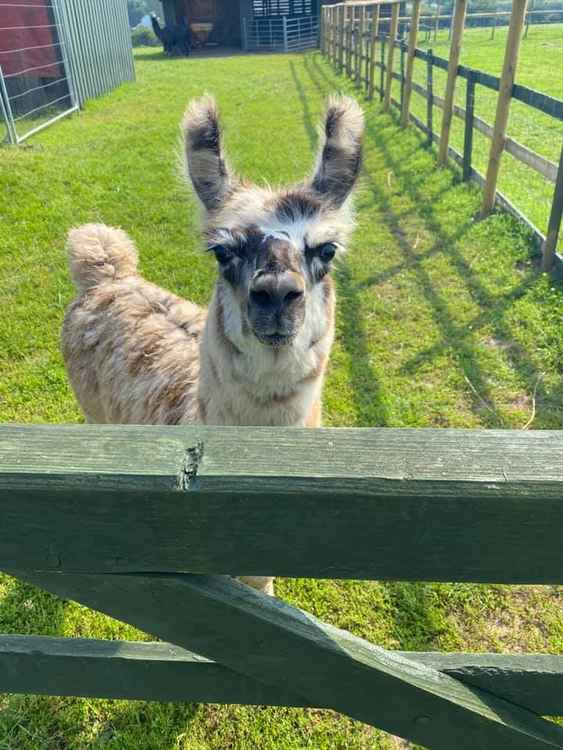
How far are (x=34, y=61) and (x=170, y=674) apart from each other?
1362cm

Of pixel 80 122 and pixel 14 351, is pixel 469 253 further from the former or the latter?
pixel 80 122

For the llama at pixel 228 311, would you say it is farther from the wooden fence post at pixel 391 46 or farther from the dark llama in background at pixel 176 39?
the dark llama in background at pixel 176 39

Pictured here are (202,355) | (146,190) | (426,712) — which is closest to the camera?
(426,712)

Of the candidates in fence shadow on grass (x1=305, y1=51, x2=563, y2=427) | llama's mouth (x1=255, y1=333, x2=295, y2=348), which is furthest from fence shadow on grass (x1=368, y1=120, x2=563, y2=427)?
llama's mouth (x1=255, y1=333, x2=295, y2=348)

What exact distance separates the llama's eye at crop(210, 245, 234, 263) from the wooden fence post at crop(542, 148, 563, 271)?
3.90 meters

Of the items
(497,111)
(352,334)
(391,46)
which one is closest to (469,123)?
(497,111)

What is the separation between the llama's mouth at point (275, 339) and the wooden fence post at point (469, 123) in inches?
259

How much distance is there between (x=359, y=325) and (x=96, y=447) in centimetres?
416

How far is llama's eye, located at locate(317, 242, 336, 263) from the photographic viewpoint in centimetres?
228

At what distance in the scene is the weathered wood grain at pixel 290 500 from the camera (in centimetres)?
84

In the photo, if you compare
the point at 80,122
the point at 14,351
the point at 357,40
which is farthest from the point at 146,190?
the point at 357,40

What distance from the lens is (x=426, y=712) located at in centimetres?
118

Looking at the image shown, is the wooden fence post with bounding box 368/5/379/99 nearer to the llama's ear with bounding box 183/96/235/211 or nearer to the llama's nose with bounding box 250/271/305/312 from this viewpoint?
the llama's ear with bounding box 183/96/235/211

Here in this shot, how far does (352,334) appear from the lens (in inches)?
188
